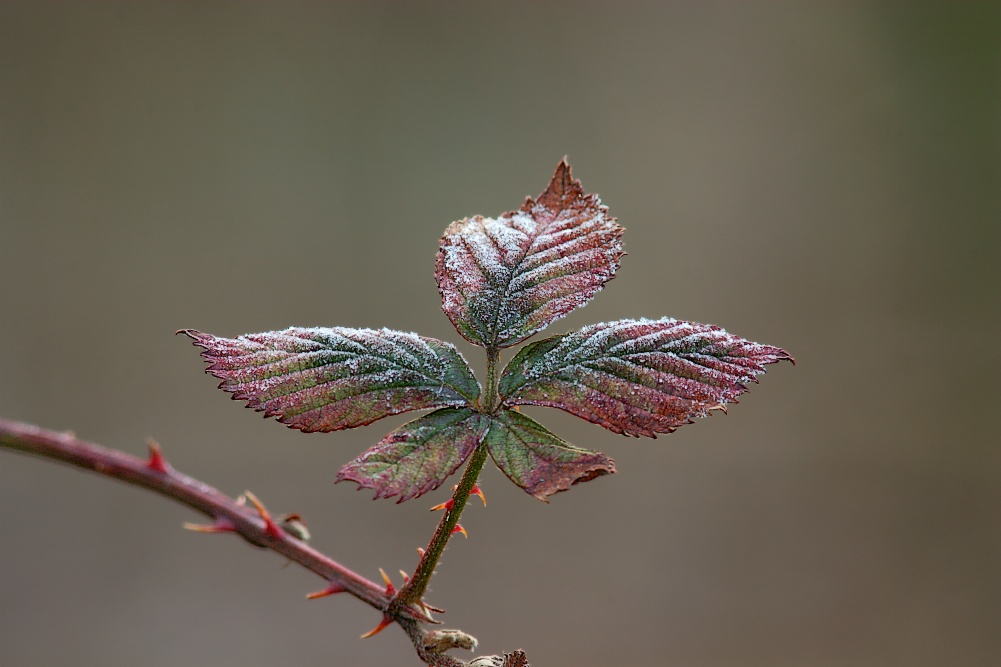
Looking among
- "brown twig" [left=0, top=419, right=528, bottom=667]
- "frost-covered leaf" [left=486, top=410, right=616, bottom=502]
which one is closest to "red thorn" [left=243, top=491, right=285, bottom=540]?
"brown twig" [left=0, top=419, right=528, bottom=667]

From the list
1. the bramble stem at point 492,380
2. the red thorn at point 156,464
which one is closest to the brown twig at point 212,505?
the red thorn at point 156,464

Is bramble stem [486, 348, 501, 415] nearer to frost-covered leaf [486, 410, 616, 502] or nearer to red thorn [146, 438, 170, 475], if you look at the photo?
frost-covered leaf [486, 410, 616, 502]

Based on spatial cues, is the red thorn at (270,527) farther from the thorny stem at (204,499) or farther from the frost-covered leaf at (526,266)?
the frost-covered leaf at (526,266)

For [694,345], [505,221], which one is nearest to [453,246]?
[505,221]

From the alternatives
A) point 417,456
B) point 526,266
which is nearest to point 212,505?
point 417,456

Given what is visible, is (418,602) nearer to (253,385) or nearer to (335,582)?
(335,582)

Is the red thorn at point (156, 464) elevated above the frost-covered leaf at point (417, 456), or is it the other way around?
the frost-covered leaf at point (417, 456)
